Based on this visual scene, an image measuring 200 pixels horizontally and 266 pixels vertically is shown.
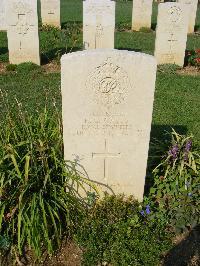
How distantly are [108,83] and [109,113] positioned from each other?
335 mm

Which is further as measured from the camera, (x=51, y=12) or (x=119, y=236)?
(x=51, y=12)

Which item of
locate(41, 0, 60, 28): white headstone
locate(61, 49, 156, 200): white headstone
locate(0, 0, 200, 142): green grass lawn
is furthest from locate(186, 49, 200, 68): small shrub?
locate(41, 0, 60, 28): white headstone

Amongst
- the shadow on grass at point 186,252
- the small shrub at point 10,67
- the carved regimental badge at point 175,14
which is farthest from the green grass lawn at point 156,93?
the shadow on grass at point 186,252

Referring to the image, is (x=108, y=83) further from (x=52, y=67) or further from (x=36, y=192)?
(x=52, y=67)

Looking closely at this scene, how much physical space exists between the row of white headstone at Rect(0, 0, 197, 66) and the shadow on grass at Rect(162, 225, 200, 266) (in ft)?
26.4

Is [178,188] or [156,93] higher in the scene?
[156,93]

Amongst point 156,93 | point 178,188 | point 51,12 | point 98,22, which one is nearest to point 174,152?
point 178,188

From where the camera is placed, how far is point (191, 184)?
14.8 ft

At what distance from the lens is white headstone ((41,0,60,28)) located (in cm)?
1694

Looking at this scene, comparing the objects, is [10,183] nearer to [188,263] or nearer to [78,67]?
[78,67]

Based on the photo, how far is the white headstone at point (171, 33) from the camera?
1064 centimetres

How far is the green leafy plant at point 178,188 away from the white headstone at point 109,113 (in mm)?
369

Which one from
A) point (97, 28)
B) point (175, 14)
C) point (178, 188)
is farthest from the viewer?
point (97, 28)

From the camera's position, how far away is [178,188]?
4.43 metres
